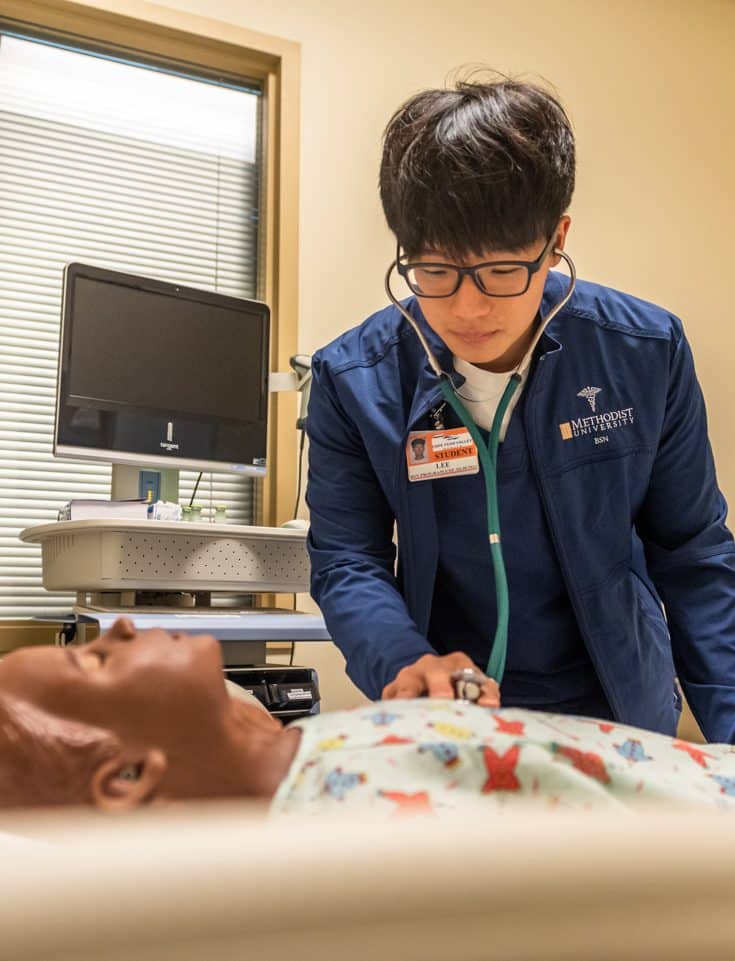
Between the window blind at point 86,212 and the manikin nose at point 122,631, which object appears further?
the window blind at point 86,212

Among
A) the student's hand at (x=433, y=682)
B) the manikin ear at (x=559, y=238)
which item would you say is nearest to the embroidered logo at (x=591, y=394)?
the manikin ear at (x=559, y=238)

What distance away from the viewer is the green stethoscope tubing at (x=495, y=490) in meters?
1.12

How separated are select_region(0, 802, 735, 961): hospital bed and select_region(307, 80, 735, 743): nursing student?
2.72ft

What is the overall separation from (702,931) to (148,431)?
2057mm

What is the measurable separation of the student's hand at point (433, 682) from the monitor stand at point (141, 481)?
1.42m

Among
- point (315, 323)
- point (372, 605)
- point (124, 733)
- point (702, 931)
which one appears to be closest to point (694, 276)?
point (315, 323)

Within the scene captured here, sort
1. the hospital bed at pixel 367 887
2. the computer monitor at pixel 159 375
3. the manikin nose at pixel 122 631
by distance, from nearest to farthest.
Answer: the hospital bed at pixel 367 887, the manikin nose at pixel 122 631, the computer monitor at pixel 159 375

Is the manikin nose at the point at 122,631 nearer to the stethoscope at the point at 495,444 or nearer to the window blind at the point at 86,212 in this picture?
the stethoscope at the point at 495,444

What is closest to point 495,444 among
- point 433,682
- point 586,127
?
point 433,682

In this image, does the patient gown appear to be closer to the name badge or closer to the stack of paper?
the name badge

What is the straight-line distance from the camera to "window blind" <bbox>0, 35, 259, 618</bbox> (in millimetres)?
2705

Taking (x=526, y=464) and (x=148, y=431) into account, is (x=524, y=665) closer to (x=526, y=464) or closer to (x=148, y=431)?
(x=526, y=464)

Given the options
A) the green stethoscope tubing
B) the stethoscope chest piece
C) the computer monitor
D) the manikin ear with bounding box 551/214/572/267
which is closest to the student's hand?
the stethoscope chest piece

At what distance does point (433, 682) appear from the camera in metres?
0.95
